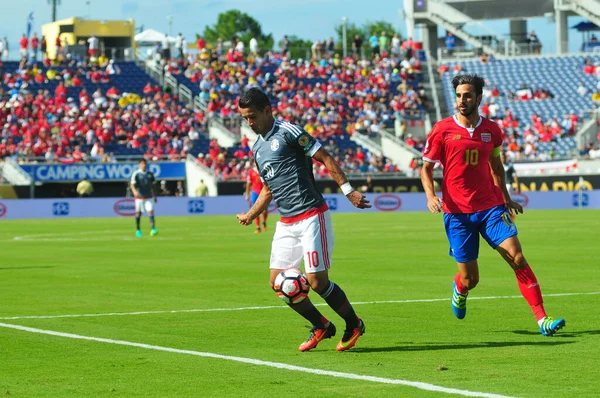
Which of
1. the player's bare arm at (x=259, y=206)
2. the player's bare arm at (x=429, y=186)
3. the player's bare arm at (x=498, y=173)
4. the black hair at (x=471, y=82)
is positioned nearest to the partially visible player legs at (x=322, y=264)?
the player's bare arm at (x=259, y=206)

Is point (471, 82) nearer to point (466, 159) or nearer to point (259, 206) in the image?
point (466, 159)

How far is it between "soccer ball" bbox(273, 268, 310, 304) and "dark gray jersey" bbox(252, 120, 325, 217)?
0.53 meters

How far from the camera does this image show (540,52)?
74500mm

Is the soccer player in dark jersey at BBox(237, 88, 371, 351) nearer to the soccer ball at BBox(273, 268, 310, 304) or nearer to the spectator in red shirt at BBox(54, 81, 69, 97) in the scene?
the soccer ball at BBox(273, 268, 310, 304)

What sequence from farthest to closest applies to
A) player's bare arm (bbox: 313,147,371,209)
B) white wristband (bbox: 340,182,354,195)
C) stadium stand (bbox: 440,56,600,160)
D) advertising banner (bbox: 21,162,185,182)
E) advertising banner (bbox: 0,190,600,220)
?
1. stadium stand (bbox: 440,56,600,160)
2. advertising banner (bbox: 21,162,185,182)
3. advertising banner (bbox: 0,190,600,220)
4. white wristband (bbox: 340,182,354,195)
5. player's bare arm (bbox: 313,147,371,209)

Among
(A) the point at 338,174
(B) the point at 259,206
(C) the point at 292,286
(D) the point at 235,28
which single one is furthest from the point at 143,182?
(D) the point at 235,28

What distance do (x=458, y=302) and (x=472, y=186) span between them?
1.31m

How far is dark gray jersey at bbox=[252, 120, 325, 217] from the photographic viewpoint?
10555 mm

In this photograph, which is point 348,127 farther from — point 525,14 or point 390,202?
point 525,14

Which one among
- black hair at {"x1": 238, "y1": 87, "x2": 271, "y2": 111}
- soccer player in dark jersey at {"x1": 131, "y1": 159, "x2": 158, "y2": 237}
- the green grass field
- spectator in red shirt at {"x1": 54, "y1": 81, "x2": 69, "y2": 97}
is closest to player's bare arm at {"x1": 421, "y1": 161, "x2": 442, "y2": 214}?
the green grass field

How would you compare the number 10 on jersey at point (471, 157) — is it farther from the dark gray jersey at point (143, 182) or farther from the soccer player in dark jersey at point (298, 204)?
the dark gray jersey at point (143, 182)

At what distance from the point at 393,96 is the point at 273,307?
5542 cm

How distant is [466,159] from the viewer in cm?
1165

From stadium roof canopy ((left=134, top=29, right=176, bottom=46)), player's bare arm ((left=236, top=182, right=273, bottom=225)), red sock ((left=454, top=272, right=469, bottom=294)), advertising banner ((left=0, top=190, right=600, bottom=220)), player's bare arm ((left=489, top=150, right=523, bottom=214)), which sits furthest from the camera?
stadium roof canopy ((left=134, top=29, right=176, bottom=46))
